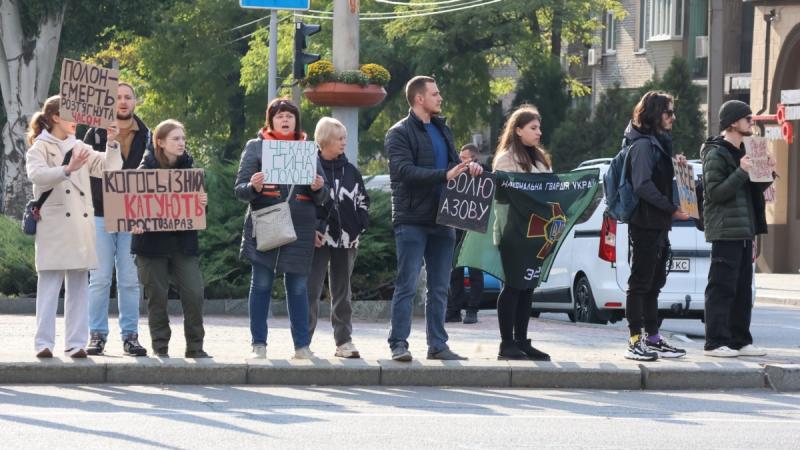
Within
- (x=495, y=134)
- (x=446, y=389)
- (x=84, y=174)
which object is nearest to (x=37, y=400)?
(x=84, y=174)

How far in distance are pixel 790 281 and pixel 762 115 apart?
511cm

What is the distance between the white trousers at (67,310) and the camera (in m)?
11.9

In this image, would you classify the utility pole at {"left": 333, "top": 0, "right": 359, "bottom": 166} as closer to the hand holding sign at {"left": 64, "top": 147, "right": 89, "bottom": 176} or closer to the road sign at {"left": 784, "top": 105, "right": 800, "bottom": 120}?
the hand holding sign at {"left": 64, "top": 147, "right": 89, "bottom": 176}

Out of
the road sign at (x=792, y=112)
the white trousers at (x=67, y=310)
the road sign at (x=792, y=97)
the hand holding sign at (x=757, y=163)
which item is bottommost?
the white trousers at (x=67, y=310)

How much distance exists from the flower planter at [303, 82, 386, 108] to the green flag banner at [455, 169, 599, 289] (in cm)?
521

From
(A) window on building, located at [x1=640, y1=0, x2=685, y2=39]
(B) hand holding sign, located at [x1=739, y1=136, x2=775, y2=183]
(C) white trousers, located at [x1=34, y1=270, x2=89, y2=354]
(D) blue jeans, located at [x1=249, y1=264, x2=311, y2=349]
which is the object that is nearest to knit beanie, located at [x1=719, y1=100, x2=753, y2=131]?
(B) hand holding sign, located at [x1=739, y1=136, x2=775, y2=183]

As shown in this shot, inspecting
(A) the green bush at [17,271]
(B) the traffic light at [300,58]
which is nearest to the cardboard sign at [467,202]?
(B) the traffic light at [300,58]

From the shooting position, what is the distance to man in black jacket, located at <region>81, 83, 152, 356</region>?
1234 centimetres

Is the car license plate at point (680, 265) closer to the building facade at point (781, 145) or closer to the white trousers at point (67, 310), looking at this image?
the white trousers at point (67, 310)

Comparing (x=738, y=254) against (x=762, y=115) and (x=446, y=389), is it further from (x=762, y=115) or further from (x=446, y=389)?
(x=762, y=115)

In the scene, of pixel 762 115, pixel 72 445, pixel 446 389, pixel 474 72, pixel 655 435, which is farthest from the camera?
pixel 474 72

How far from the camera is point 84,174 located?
39.1 feet

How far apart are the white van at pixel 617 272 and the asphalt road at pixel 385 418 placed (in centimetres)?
509

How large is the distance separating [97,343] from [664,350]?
4.12 meters
